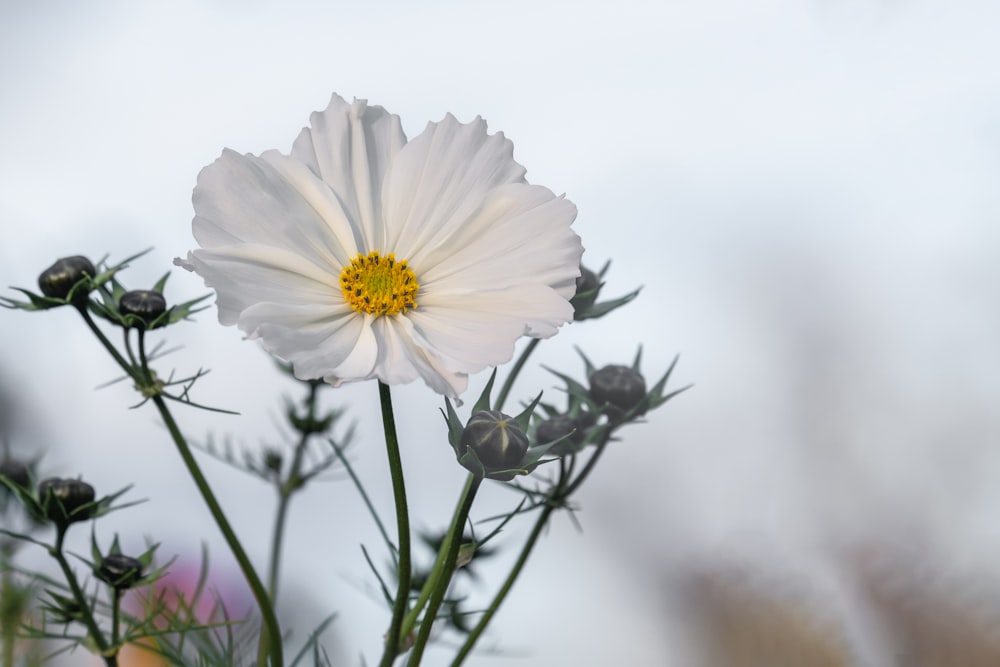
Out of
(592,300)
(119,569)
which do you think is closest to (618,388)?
(592,300)

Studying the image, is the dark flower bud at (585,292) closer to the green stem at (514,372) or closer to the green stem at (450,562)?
the green stem at (514,372)

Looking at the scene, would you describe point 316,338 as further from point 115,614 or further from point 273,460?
point 273,460

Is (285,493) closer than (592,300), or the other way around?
(592,300)

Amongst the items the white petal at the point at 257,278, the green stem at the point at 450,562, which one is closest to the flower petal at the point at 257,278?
the white petal at the point at 257,278

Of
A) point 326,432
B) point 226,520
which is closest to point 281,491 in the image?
point 326,432

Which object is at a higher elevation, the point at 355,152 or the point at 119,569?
the point at 355,152

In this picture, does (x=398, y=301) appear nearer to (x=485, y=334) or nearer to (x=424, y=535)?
(x=485, y=334)
